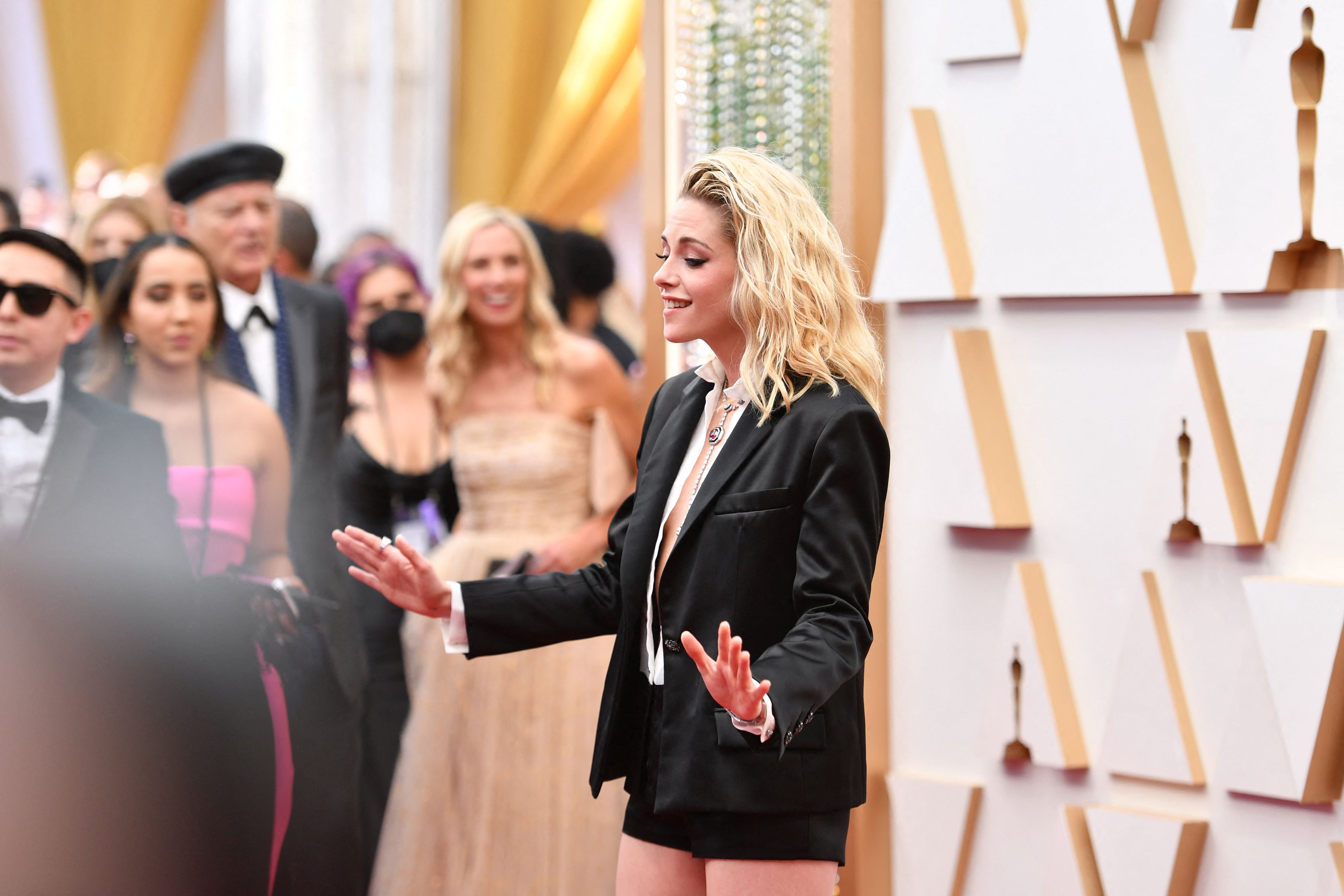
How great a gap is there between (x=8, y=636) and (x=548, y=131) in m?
5.15

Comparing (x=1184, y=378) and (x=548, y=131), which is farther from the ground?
(x=548, y=131)

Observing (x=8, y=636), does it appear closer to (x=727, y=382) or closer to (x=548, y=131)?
(x=727, y=382)

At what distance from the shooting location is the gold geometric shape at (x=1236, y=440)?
2.18m

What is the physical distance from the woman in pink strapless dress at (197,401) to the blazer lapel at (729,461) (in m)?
1.24

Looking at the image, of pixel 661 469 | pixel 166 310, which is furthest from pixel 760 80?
pixel 661 469

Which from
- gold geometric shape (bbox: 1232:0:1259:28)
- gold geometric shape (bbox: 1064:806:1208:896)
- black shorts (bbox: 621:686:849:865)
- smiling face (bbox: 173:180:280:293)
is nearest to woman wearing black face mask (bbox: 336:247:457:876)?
smiling face (bbox: 173:180:280:293)

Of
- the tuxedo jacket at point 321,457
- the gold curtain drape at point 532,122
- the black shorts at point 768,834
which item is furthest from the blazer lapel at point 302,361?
the gold curtain drape at point 532,122

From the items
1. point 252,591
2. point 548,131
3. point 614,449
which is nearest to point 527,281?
point 614,449

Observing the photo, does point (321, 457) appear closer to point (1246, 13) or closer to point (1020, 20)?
point (1020, 20)

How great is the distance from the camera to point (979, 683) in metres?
2.59

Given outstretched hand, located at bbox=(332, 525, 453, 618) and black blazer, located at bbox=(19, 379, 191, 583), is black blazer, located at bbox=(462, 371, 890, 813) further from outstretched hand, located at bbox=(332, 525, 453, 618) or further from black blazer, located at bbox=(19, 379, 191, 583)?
black blazer, located at bbox=(19, 379, 191, 583)

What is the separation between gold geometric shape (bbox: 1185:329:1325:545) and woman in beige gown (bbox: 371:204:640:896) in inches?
60.6

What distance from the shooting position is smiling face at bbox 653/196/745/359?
1.72 m

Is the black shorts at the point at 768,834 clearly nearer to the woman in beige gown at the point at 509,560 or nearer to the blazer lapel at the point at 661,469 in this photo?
the blazer lapel at the point at 661,469
